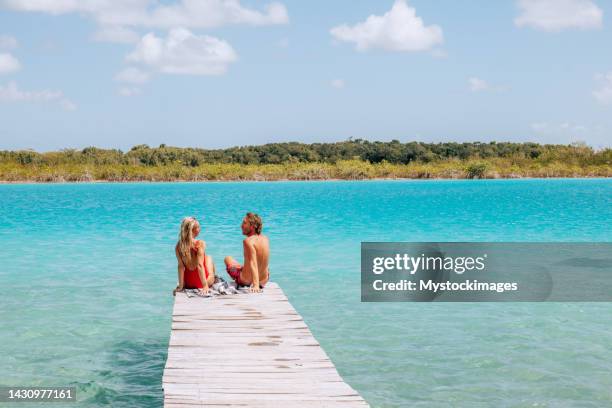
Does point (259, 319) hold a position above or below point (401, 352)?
above

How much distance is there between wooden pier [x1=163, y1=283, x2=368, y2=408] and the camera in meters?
5.18

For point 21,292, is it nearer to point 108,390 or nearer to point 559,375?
point 108,390

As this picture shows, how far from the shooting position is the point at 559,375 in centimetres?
794

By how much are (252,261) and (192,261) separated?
0.74 metres

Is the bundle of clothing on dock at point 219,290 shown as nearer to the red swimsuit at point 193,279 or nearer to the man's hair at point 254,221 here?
the red swimsuit at point 193,279

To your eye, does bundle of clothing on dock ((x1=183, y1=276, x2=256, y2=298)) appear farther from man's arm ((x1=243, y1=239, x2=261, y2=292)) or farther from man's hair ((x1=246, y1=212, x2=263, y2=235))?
man's hair ((x1=246, y1=212, x2=263, y2=235))

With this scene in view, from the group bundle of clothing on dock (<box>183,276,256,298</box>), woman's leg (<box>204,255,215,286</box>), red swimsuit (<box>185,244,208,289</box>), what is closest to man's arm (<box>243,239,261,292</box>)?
bundle of clothing on dock (<box>183,276,256,298</box>)

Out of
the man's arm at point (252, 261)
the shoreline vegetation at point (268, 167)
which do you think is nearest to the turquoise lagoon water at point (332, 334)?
the man's arm at point (252, 261)

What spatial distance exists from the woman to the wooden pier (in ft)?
1.70

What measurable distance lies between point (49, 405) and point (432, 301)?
6.90 meters

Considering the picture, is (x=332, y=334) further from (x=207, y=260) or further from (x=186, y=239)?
(x=186, y=239)

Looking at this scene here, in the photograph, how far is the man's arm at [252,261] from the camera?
8766 millimetres

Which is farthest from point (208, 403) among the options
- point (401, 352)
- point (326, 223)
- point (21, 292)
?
point (326, 223)

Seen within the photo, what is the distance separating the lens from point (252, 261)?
8.81 meters
